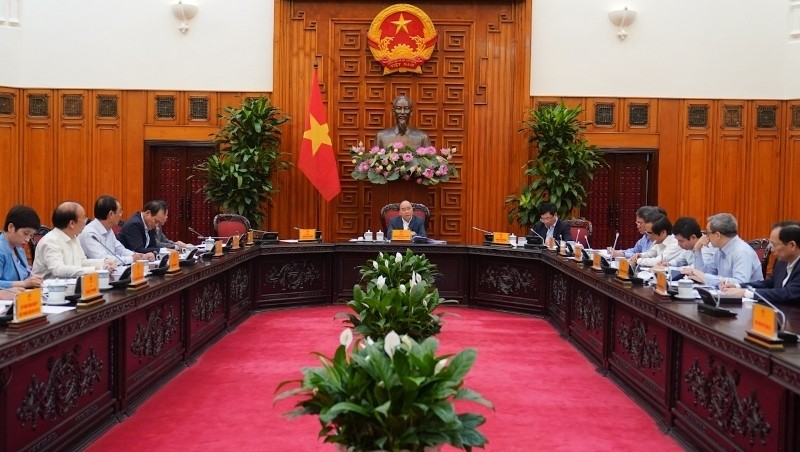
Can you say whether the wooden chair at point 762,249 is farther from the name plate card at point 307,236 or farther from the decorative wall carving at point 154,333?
the decorative wall carving at point 154,333

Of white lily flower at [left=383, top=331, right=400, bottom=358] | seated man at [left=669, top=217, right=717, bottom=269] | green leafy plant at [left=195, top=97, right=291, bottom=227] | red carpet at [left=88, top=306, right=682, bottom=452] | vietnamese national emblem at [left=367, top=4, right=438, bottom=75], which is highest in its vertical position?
vietnamese national emblem at [left=367, top=4, right=438, bottom=75]

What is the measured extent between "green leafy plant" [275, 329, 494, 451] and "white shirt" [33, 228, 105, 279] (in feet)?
9.37

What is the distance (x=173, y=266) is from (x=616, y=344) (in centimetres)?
275

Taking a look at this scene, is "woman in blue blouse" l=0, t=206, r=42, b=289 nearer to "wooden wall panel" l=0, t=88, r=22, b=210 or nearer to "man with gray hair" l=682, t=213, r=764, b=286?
"man with gray hair" l=682, t=213, r=764, b=286

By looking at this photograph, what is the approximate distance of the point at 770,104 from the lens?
348 inches

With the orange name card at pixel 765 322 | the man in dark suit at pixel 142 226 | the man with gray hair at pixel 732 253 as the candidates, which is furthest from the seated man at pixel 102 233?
the orange name card at pixel 765 322

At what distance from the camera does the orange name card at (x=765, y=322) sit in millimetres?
2584

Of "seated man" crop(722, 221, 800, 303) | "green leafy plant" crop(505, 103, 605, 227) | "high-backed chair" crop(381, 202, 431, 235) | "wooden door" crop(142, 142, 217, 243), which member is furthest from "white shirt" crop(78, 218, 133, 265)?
"green leafy plant" crop(505, 103, 605, 227)

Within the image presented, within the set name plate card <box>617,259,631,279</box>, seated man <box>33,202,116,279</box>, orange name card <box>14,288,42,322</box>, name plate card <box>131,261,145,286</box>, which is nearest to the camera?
orange name card <box>14,288,42,322</box>

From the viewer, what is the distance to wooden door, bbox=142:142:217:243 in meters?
8.93

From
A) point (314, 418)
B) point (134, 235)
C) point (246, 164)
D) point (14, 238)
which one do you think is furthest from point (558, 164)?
point (14, 238)

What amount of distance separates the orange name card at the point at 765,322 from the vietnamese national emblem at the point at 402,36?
6.53 meters

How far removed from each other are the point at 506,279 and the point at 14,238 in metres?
4.40

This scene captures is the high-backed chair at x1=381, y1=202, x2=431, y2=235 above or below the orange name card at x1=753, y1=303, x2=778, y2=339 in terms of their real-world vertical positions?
above
